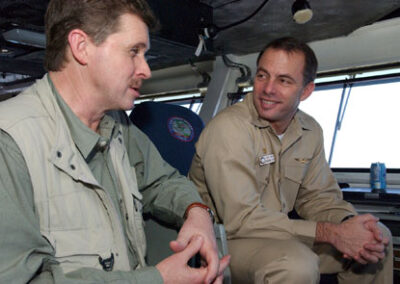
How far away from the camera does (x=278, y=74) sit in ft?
6.60

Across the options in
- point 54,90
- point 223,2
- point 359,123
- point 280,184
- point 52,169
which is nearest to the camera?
point 52,169

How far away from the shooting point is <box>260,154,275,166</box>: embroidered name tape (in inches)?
73.3

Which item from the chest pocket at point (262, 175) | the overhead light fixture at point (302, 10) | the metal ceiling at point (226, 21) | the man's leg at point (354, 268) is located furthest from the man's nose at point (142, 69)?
the overhead light fixture at point (302, 10)

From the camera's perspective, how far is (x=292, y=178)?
197 centimetres

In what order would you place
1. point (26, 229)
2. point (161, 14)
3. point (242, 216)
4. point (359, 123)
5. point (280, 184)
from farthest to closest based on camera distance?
1. point (359, 123)
2. point (161, 14)
3. point (280, 184)
4. point (242, 216)
5. point (26, 229)

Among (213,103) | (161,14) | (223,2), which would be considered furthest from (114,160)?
(213,103)

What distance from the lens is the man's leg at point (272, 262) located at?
4.65ft

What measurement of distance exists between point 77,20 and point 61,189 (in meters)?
0.49

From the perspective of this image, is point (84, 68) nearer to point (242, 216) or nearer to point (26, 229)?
point (26, 229)

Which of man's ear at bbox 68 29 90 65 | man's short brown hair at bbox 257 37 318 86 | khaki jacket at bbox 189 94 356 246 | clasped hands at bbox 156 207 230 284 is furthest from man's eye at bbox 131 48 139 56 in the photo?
man's short brown hair at bbox 257 37 318 86

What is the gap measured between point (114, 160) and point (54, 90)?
0.28 meters

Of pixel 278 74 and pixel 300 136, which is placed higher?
pixel 278 74

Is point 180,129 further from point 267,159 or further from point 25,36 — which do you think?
point 25,36

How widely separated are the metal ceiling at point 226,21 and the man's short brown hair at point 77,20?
136 centimetres
